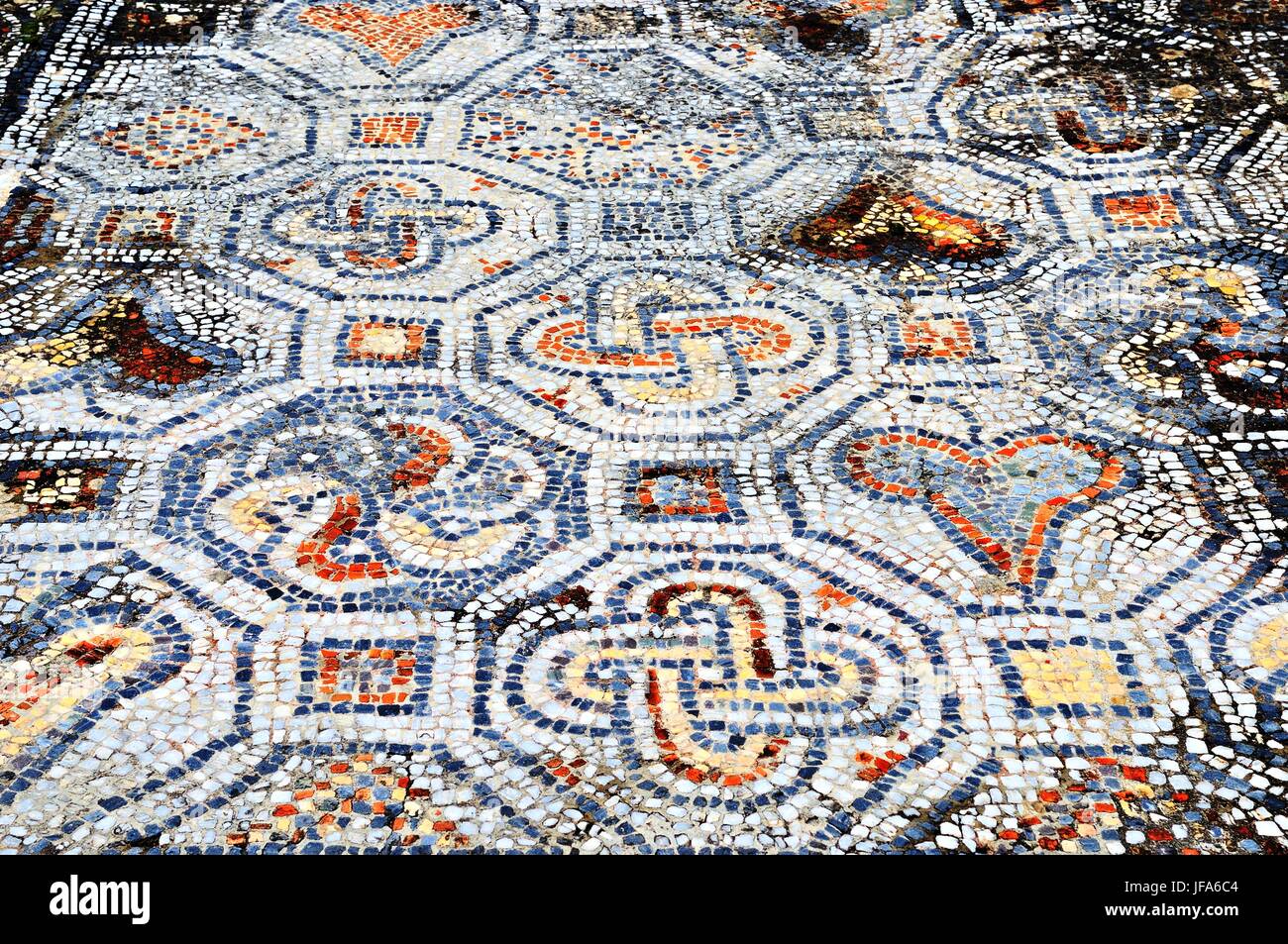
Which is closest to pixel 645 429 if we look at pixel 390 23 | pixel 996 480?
pixel 996 480

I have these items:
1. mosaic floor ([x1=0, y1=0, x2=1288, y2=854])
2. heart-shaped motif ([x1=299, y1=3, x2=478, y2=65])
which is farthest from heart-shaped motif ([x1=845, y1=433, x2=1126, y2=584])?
heart-shaped motif ([x1=299, y1=3, x2=478, y2=65])

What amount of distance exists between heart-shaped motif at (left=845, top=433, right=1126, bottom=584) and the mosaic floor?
1 centimetres

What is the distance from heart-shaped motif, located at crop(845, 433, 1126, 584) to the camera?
3.21m

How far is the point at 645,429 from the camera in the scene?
353cm

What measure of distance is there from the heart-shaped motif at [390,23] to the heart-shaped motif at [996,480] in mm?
2762

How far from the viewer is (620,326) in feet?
12.8

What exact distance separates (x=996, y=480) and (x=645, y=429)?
882 mm

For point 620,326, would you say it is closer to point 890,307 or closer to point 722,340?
point 722,340

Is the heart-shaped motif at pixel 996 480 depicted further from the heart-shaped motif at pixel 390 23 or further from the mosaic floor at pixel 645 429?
the heart-shaped motif at pixel 390 23

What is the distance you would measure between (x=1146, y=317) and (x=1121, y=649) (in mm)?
1310

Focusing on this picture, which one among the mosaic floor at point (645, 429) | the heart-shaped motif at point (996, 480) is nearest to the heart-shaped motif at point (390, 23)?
the mosaic floor at point (645, 429)

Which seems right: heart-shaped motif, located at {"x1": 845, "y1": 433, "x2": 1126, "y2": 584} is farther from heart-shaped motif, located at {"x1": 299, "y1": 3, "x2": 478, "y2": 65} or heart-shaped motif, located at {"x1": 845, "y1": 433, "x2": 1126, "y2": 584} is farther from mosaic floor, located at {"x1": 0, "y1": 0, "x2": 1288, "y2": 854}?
heart-shaped motif, located at {"x1": 299, "y1": 3, "x2": 478, "y2": 65}

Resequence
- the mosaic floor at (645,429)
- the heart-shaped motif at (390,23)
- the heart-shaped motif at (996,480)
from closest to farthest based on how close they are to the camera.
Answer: the mosaic floor at (645,429) < the heart-shaped motif at (996,480) < the heart-shaped motif at (390,23)

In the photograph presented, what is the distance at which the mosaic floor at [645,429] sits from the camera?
2668 millimetres
